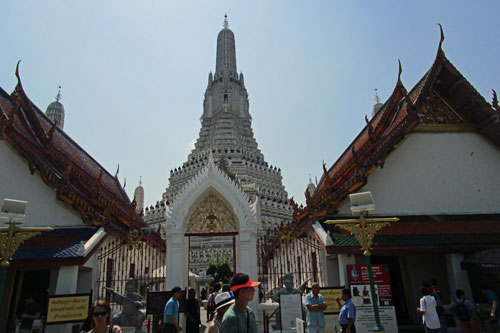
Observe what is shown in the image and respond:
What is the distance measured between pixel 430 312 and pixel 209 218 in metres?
5.55

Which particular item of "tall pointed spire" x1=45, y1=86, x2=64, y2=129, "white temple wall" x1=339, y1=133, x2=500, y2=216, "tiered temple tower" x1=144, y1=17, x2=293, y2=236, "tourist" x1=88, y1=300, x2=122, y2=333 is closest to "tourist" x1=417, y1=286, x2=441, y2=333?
"white temple wall" x1=339, y1=133, x2=500, y2=216

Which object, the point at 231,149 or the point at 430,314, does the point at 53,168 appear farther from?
the point at 231,149

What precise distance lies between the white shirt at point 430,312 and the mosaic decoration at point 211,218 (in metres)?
4.80

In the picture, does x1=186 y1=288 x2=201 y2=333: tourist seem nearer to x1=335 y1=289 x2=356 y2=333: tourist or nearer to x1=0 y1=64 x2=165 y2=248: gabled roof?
x1=335 y1=289 x2=356 y2=333: tourist

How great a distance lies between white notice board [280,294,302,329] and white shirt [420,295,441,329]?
228 centimetres

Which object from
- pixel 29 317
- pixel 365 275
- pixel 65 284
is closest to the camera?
pixel 29 317

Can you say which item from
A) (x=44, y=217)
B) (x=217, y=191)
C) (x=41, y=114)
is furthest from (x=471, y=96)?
(x=41, y=114)

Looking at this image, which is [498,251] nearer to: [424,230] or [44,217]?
[424,230]

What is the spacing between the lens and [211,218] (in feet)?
32.3

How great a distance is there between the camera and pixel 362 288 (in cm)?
809

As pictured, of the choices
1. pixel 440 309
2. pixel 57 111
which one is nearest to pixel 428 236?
pixel 440 309

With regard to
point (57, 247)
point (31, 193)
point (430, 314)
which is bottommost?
point (430, 314)

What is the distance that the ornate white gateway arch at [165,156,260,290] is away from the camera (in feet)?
29.9

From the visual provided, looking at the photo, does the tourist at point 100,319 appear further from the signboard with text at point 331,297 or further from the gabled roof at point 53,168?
the gabled roof at point 53,168
